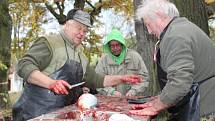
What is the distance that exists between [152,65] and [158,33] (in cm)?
337

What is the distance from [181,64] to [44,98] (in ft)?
5.04

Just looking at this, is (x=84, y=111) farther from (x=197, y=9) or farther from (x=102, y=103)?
(x=197, y=9)

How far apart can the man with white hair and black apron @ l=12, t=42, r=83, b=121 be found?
894 mm

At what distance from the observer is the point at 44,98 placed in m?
4.12

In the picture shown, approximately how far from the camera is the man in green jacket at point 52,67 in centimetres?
397

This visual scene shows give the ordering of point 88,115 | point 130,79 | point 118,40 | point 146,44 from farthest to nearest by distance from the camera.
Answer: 1. point 146,44
2. point 118,40
3. point 130,79
4. point 88,115

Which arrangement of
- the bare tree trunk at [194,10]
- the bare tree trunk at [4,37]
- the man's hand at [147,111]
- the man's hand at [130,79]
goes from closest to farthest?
the man's hand at [147,111]
the man's hand at [130,79]
the bare tree trunk at [194,10]
the bare tree trunk at [4,37]

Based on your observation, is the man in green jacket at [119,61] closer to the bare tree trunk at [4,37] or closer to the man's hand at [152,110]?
the man's hand at [152,110]

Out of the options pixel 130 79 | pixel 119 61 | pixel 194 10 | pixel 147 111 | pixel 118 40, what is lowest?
pixel 147 111

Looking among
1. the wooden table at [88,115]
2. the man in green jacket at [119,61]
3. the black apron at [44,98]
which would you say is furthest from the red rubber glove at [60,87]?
the man in green jacket at [119,61]

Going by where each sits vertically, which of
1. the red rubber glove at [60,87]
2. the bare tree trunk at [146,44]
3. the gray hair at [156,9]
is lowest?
the red rubber glove at [60,87]

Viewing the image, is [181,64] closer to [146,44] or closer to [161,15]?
[161,15]

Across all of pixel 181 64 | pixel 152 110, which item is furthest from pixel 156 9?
pixel 152 110

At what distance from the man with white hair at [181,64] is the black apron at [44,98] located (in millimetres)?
894
